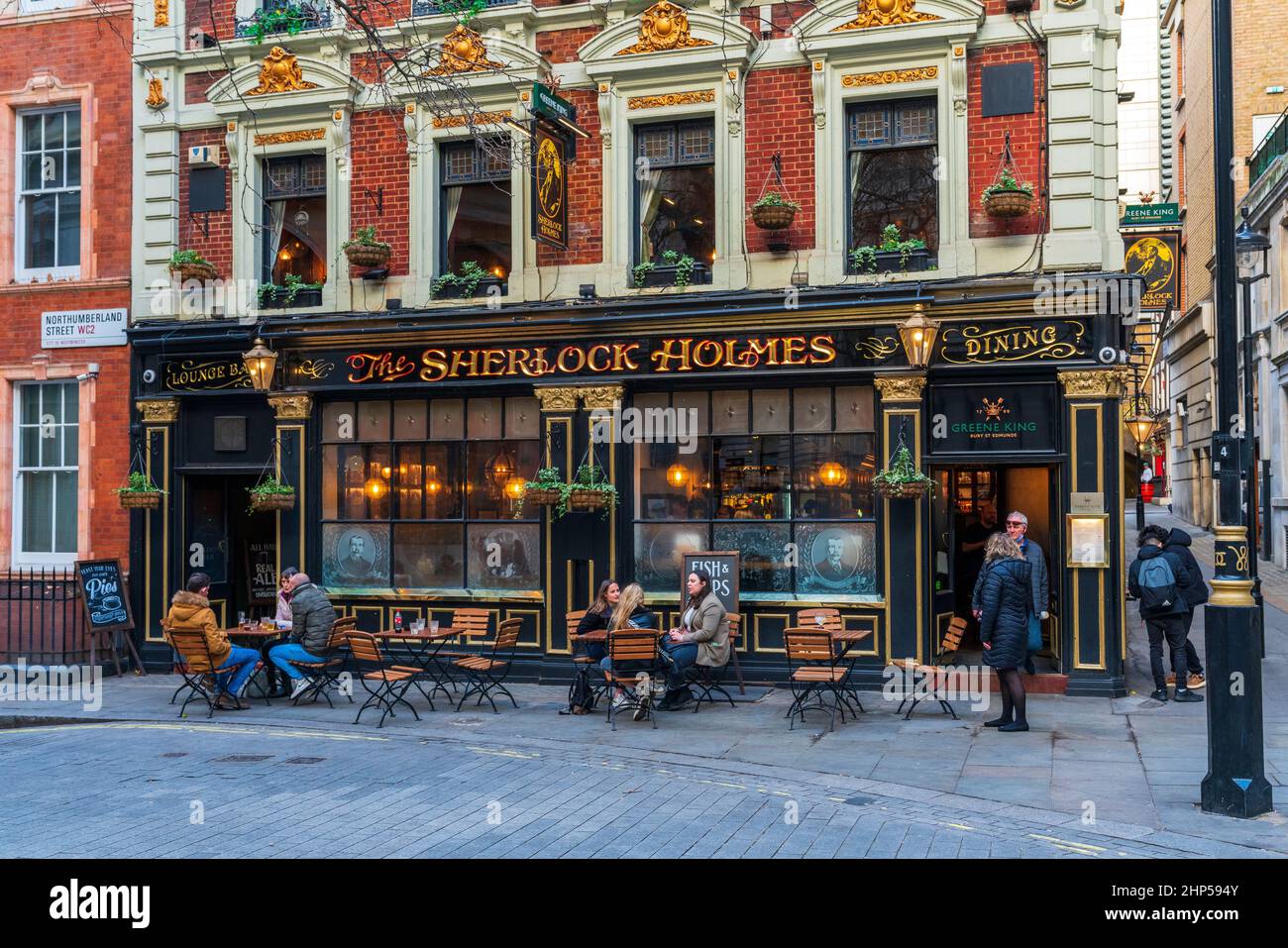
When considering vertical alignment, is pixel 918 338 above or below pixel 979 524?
above

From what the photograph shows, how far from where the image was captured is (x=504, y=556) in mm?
15633

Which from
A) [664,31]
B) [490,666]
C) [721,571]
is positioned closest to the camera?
[490,666]

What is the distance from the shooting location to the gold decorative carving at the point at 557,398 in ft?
49.5

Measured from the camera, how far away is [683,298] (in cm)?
1458

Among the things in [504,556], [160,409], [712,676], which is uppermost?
[160,409]

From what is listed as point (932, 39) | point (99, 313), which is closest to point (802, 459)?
point (932, 39)

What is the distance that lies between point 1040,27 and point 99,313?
43.3 feet

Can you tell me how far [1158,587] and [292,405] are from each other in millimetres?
11042

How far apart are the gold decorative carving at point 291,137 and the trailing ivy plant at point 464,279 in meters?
2.71

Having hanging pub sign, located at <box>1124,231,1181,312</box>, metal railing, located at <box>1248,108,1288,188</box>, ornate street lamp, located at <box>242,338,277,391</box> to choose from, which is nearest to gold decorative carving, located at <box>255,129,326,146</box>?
ornate street lamp, located at <box>242,338,277,391</box>

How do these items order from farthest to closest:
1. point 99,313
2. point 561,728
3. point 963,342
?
point 99,313
point 963,342
point 561,728

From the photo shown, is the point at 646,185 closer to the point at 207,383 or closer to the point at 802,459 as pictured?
the point at 802,459

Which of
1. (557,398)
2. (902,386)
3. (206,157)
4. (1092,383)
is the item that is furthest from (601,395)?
(206,157)

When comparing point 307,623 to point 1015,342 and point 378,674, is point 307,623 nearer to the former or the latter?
point 378,674
